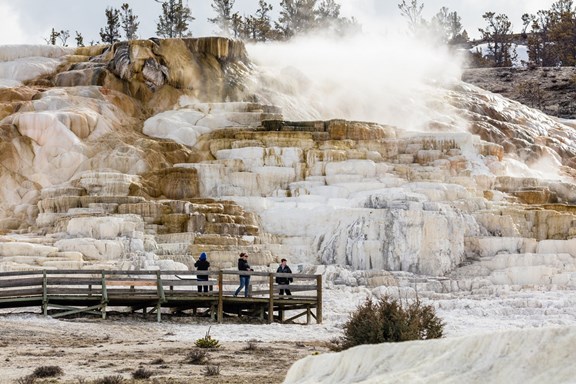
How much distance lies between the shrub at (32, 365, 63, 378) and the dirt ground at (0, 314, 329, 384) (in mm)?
94

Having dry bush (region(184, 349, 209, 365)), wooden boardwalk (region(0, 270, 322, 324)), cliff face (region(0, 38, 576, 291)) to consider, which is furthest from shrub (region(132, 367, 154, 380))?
cliff face (region(0, 38, 576, 291))

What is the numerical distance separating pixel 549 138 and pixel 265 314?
2776 centimetres

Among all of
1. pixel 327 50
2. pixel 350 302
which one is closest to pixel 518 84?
pixel 327 50

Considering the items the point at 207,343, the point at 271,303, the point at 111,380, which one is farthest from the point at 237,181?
the point at 111,380

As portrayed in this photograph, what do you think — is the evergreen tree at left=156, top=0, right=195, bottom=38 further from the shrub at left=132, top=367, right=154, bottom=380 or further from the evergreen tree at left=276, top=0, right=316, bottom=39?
the shrub at left=132, top=367, right=154, bottom=380

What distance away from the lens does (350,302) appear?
24.3 m

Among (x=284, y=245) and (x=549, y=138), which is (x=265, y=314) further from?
(x=549, y=138)

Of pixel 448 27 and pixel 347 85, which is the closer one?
pixel 347 85

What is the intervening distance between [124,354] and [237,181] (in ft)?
63.5

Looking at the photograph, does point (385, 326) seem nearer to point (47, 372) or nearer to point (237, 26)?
point (47, 372)

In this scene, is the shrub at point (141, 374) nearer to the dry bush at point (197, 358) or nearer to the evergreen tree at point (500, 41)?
the dry bush at point (197, 358)

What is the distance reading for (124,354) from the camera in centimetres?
1505

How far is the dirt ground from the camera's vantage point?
12.4m

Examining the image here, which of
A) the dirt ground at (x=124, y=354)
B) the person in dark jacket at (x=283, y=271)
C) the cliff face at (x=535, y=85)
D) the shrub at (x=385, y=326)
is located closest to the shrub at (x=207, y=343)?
the dirt ground at (x=124, y=354)
